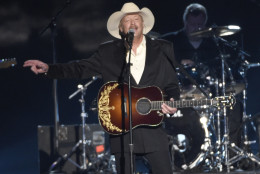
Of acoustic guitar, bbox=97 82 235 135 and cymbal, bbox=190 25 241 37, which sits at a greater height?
cymbal, bbox=190 25 241 37

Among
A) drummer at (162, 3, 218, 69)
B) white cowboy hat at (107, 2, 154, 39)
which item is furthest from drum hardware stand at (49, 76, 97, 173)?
white cowboy hat at (107, 2, 154, 39)

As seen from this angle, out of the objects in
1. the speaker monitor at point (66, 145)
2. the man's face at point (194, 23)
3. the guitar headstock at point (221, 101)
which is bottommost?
the speaker monitor at point (66, 145)

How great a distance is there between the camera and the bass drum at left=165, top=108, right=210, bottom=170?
7.80m

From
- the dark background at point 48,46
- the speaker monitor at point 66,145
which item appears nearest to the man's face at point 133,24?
the speaker monitor at point 66,145

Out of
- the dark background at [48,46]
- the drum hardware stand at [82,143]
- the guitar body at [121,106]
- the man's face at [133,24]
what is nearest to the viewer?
the guitar body at [121,106]

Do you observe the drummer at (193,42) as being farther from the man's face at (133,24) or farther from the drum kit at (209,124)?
the man's face at (133,24)

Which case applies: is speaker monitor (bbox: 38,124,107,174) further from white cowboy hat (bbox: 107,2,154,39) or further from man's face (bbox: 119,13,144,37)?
man's face (bbox: 119,13,144,37)

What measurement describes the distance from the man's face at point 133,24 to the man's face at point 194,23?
11.4 feet

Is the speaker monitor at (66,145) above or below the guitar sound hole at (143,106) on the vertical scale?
below

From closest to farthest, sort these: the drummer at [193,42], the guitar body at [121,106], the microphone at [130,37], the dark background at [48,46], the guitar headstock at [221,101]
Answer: the microphone at [130,37] < the guitar body at [121,106] < the guitar headstock at [221,101] < the drummer at [193,42] < the dark background at [48,46]

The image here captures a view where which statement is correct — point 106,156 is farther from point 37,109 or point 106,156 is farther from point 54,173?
point 37,109

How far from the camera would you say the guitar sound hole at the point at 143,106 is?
448 centimetres

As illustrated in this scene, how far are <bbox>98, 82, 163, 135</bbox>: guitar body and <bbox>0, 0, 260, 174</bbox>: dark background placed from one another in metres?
5.04

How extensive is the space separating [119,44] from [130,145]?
1032mm
